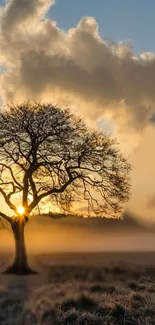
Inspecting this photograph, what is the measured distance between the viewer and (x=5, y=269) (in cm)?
3869

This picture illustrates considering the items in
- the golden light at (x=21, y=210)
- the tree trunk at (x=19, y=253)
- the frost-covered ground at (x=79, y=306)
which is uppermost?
the golden light at (x=21, y=210)

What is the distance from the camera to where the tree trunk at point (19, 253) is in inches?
1495

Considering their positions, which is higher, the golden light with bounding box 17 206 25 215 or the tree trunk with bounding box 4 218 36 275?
the golden light with bounding box 17 206 25 215

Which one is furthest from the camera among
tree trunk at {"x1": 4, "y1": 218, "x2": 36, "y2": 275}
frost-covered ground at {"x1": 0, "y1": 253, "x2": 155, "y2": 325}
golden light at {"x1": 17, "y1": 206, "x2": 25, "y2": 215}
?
golden light at {"x1": 17, "y1": 206, "x2": 25, "y2": 215}

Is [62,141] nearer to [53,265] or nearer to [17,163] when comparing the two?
[17,163]

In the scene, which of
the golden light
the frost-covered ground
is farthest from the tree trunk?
the frost-covered ground

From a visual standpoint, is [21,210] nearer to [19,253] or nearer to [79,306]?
[19,253]

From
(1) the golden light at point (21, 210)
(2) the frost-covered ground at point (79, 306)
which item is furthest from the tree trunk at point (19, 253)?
(2) the frost-covered ground at point (79, 306)

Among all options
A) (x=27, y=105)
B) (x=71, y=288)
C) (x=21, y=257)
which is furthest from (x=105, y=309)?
(x=27, y=105)

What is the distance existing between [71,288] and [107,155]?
16.2 metres

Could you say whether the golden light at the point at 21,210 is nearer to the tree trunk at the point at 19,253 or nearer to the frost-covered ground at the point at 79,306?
the tree trunk at the point at 19,253

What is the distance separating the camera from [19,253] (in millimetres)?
38844

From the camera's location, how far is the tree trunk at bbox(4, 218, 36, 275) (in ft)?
125

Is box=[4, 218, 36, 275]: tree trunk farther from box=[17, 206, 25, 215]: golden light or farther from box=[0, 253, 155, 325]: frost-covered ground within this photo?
box=[0, 253, 155, 325]: frost-covered ground
